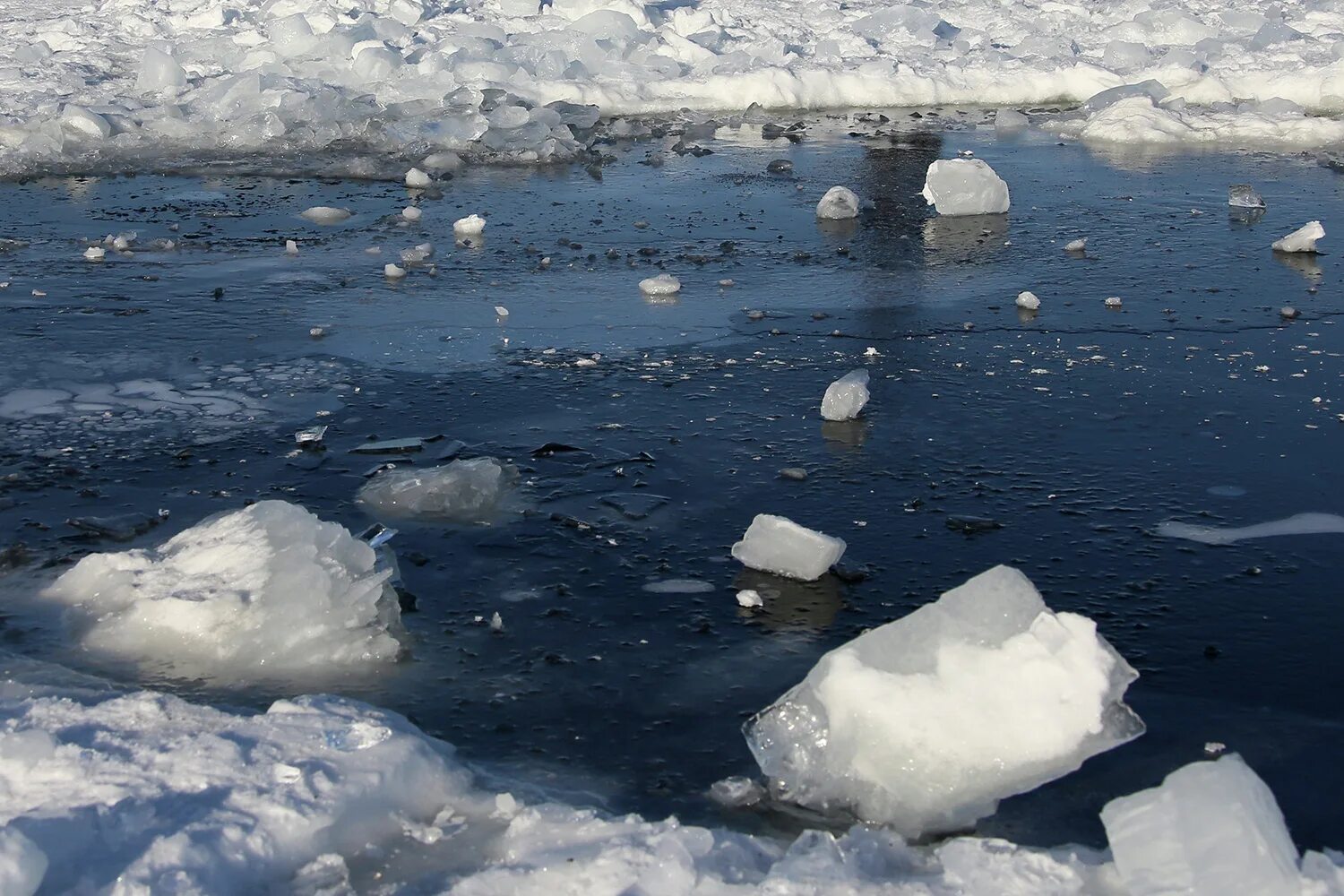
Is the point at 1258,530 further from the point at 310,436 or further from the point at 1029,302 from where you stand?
the point at 310,436

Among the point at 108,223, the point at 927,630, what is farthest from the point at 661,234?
the point at 927,630

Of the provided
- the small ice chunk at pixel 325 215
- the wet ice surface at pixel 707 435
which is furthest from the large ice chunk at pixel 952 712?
the small ice chunk at pixel 325 215

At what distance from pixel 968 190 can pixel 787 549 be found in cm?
475

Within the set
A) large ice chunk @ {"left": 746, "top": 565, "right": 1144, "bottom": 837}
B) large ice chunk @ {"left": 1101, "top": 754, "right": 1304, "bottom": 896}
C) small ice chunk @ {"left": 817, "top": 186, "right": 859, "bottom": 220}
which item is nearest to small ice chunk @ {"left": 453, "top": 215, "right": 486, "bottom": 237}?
small ice chunk @ {"left": 817, "top": 186, "right": 859, "bottom": 220}

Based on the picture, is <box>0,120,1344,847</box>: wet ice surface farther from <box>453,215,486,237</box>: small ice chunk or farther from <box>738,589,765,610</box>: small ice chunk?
<box>453,215,486,237</box>: small ice chunk

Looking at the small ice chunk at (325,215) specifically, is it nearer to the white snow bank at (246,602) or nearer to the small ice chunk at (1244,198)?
the white snow bank at (246,602)

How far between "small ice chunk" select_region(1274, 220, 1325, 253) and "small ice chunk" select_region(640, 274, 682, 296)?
9.98 feet

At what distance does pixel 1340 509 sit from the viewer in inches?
167

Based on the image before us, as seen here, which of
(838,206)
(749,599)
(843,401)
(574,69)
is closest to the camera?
(749,599)

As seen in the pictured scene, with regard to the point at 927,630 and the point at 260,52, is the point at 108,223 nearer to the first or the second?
the point at 260,52

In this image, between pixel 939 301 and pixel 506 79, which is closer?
pixel 939 301

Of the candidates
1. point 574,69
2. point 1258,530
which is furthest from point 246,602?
point 574,69

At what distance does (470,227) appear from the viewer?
786 cm

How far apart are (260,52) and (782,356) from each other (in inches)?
362
